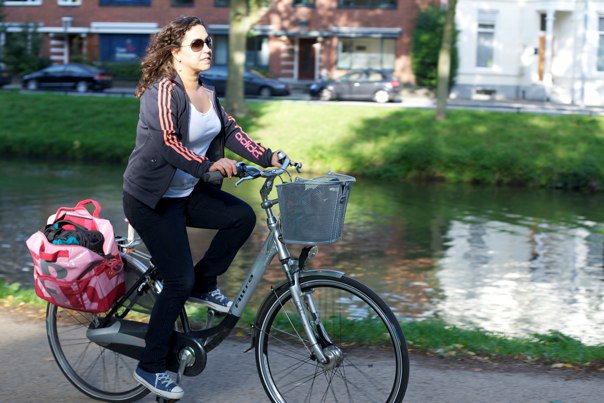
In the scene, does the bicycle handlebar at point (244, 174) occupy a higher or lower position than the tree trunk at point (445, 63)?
lower

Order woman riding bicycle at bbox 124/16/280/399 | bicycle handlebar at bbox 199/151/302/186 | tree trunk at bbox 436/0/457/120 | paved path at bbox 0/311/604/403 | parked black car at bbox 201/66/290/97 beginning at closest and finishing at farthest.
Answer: bicycle handlebar at bbox 199/151/302/186, woman riding bicycle at bbox 124/16/280/399, paved path at bbox 0/311/604/403, tree trunk at bbox 436/0/457/120, parked black car at bbox 201/66/290/97

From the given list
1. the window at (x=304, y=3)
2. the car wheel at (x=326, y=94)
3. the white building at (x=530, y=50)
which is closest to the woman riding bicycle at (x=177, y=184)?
the car wheel at (x=326, y=94)

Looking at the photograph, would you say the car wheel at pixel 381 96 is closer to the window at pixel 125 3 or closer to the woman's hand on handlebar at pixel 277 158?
the window at pixel 125 3

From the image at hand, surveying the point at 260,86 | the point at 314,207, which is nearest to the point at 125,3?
the point at 260,86

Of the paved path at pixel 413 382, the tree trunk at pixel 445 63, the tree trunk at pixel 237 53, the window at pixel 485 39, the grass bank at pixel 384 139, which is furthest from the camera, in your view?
the window at pixel 485 39

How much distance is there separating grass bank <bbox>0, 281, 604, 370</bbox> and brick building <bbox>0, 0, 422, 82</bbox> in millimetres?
38366

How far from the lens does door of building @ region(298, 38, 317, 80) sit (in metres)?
45.4

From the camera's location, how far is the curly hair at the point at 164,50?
14.9 ft

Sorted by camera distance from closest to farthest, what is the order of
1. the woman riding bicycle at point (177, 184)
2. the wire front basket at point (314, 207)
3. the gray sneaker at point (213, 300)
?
the wire front basket at point (314, 207) < the woman riding bicycle at point (177, 184) < the gray sneaker at point (213, 300)

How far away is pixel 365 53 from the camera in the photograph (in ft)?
147

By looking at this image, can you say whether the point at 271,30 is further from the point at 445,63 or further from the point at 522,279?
the point at 522,279

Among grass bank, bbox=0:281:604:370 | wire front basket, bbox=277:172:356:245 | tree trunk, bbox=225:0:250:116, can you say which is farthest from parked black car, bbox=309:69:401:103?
wire front basket, bbox=277:172:356:245

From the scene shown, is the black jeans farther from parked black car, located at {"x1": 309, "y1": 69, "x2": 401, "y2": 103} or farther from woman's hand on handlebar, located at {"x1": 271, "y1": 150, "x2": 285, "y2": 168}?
parked black car, located at {"x1": 309, "y1": 69, "x2": 401, "y2": 103}

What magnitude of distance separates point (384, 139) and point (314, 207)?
17473mm
